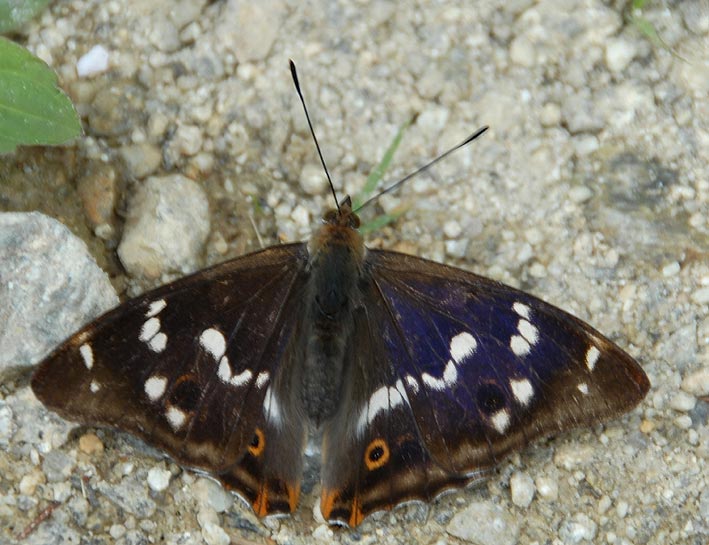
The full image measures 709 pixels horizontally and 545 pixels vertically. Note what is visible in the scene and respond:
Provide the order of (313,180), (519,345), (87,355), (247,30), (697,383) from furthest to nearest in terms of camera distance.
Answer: (247,30) → (313,180) → (697,383) → (519,345) → (87,355)

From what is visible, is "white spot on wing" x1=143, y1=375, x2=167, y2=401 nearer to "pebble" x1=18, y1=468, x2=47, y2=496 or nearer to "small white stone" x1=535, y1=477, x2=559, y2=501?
"pebble" x1=18, y1=468, x2=47, y2=496

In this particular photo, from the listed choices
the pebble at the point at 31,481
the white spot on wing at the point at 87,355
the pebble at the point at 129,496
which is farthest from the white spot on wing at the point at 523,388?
the pebble at the point at 31,481

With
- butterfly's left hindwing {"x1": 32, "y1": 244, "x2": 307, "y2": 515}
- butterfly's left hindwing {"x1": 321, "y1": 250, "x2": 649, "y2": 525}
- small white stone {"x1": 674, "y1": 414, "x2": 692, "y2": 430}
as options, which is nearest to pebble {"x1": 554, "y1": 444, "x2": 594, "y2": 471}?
butterfly's left hindwing {"x1": 321, "y1": 250, "x2": 649, "y2": 525}

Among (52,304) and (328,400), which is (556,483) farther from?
(52,304)

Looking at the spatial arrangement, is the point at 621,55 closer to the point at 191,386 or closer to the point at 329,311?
the point at 329,311

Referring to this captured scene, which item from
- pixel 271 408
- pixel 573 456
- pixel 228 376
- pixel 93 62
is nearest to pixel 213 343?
pixel 228 376

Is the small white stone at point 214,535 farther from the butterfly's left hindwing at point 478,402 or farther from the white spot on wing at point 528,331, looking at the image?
the white spot on wing at point 528,331
